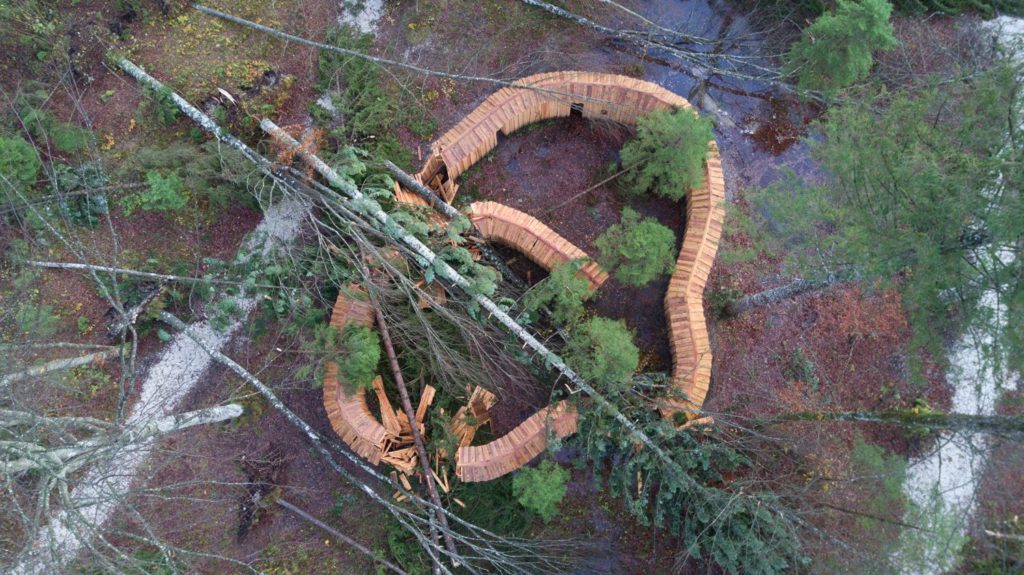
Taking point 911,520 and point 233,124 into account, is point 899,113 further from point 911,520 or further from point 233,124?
point 233,124

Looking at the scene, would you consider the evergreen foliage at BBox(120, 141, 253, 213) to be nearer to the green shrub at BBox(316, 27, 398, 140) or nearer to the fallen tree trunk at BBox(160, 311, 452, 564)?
the green shrub at BBox(316, 27, 398, 140)

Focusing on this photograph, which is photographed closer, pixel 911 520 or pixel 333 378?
pixel 911 520

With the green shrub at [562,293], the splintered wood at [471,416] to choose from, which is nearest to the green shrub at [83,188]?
the splintered wood at [471,416]

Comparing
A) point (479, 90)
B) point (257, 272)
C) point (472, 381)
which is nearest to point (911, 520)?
point (472, 381)

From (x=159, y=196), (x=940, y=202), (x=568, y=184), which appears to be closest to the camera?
(x=940, y=202)

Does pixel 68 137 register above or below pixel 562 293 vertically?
below

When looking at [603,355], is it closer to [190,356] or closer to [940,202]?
[940,202]

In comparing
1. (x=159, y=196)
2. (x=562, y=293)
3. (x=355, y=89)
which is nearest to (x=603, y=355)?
(x=562, y=293)
